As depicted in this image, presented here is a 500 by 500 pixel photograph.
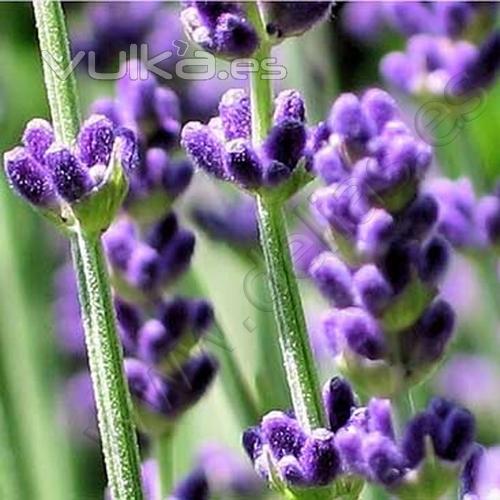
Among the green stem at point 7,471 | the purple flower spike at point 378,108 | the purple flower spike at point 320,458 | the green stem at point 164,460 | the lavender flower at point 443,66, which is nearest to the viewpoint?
the purple flower spike at point 320,458

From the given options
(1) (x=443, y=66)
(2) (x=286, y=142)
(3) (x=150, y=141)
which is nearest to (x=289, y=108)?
(2) (x=286, y=142)

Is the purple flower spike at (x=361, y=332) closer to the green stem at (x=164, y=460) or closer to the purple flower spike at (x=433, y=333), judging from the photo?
the purple flower spike at (x=433, y=333)

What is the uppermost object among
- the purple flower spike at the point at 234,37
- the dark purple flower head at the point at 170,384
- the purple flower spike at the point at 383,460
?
the purple flower spike at the point at 234,37

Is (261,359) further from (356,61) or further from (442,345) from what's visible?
(356,61)

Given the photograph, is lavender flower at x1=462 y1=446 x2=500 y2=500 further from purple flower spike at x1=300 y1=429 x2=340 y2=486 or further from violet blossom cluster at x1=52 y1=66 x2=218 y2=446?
violet blossom cluster at x1=52 y1=66 x2=218 y2=446

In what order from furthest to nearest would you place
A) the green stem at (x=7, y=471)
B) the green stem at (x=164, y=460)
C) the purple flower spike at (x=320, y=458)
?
the green stem at (x=7, y=471)
the green stem at (x=164, y=460)
the purple flower spike at (x=320, y=458)

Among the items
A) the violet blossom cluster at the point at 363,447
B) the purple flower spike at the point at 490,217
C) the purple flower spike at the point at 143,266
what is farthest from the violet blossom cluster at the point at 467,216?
the violet blossom cluster at the point at 363,447

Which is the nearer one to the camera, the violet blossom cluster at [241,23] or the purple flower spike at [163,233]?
the violet blossom cluster at [241,23]

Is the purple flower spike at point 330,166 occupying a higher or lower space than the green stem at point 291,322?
higher
